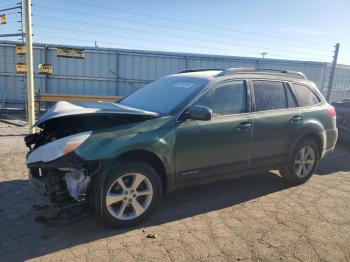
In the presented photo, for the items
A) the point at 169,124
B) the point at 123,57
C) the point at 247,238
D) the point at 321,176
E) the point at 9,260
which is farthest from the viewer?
the point at 123,57

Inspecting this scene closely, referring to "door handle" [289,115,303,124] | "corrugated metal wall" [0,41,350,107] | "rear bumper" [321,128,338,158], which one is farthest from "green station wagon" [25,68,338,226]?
"corrugated metal wall" [0,41,350,107]

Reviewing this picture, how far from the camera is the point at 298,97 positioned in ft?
17.6

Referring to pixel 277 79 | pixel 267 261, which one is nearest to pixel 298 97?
pixel 277 79

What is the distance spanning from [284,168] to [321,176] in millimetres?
1282

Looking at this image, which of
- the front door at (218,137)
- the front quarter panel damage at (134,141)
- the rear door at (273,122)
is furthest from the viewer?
the rear door at (273,122)

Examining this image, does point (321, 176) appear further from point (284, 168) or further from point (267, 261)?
point (267, 261)

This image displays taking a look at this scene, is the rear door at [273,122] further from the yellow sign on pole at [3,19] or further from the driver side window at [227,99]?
the yellow sign on pole at [3,19]

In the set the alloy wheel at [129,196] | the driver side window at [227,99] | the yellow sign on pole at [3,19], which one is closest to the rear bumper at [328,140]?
the driver side window at [227,99]

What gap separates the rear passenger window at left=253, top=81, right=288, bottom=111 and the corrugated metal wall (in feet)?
32.0

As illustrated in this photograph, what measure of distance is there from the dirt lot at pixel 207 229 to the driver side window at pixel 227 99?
4.21 ft

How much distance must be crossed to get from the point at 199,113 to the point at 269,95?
159cm

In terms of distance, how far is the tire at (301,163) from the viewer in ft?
17.3

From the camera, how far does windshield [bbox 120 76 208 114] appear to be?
13.7ft

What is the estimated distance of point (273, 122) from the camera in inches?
192
